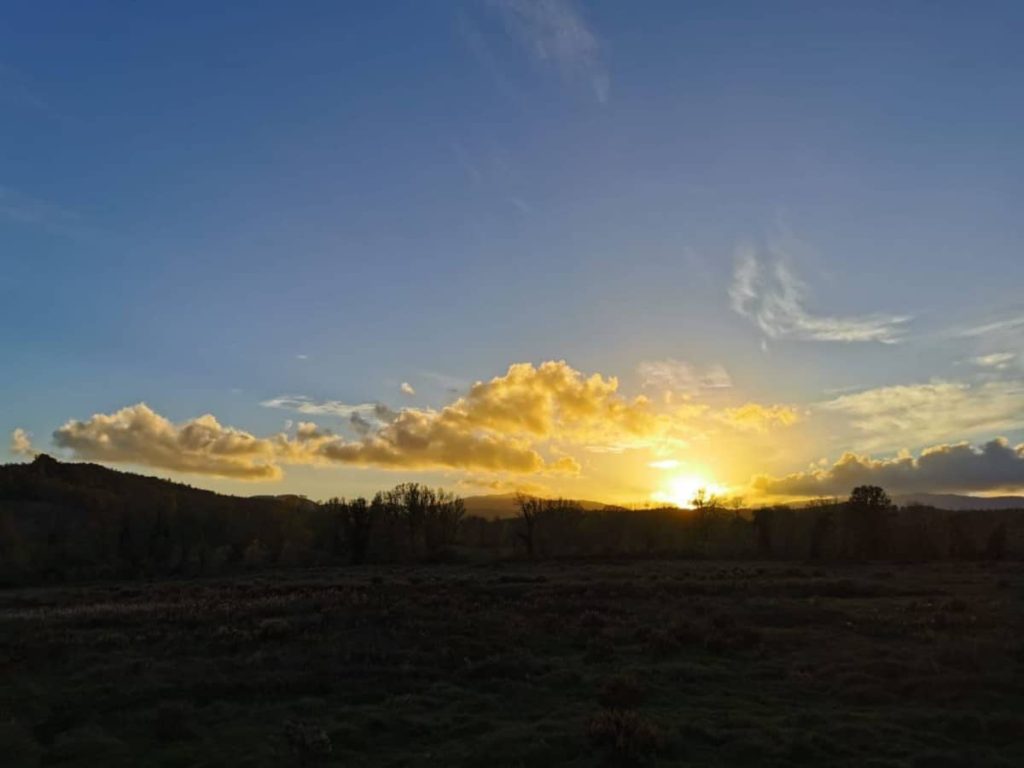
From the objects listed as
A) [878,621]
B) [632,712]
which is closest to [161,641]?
[632,712]

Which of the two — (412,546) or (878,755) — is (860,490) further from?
(878,755)

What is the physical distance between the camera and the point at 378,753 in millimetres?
14594

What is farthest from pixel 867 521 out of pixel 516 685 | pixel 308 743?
pixel 308 743

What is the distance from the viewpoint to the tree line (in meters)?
92.6

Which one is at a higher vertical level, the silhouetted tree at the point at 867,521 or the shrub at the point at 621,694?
the silhouetted tree at the point at 867,521

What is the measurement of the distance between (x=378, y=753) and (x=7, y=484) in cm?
20299

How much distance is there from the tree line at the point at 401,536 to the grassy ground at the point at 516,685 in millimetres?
60067

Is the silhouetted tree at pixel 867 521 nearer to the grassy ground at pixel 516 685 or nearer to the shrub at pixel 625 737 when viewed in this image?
the grassy ground at pixel 516 685

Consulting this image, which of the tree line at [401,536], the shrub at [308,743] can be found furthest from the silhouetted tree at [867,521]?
the shrub at [308,743]

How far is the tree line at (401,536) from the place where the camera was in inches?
3647

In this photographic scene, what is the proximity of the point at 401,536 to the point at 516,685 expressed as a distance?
115m

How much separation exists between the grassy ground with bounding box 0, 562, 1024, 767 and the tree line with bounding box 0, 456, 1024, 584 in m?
60.1

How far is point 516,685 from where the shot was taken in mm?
19484

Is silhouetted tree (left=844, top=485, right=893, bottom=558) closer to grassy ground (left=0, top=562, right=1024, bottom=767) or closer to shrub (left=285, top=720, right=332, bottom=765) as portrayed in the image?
grassy ground (left=0, top=562, right=1024, bottom=767)
